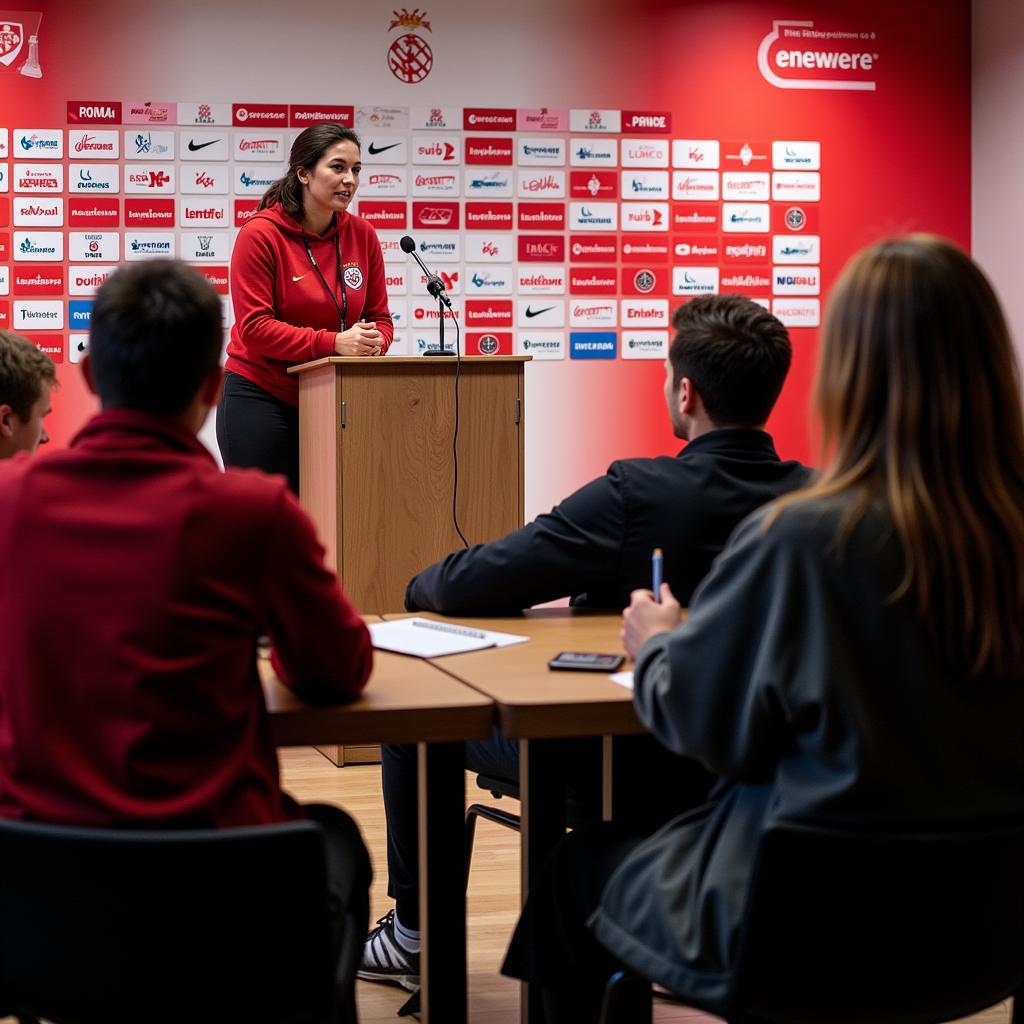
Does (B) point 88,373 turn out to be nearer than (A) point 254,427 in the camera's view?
Yes

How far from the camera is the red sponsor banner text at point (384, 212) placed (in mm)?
5797

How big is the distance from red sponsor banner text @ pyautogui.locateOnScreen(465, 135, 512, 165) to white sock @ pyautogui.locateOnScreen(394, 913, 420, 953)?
4033 mm

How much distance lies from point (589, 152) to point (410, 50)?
0.90 meters

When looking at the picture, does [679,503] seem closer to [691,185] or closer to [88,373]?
[88,373]

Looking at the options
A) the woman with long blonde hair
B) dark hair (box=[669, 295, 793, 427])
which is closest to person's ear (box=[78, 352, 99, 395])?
the woman with long blonde hair

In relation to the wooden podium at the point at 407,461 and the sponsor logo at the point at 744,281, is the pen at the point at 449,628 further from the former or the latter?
the sponsor logo at the point at 744,281

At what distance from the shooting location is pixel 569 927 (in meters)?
1.70

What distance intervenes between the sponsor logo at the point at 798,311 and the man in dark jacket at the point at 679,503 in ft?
13.5

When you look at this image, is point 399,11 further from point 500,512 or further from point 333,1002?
point 333,1002

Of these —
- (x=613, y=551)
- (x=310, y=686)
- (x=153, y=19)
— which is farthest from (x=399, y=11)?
(x=310, y=686)

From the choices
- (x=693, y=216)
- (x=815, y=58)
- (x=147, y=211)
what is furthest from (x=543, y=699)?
(x=815, y=58)

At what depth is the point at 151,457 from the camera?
1420 millimetres

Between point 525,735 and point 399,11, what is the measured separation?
4.92 metres

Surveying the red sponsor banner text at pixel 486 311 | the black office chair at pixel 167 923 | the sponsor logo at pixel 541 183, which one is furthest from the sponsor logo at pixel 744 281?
the black office chair at pixel 167 923
